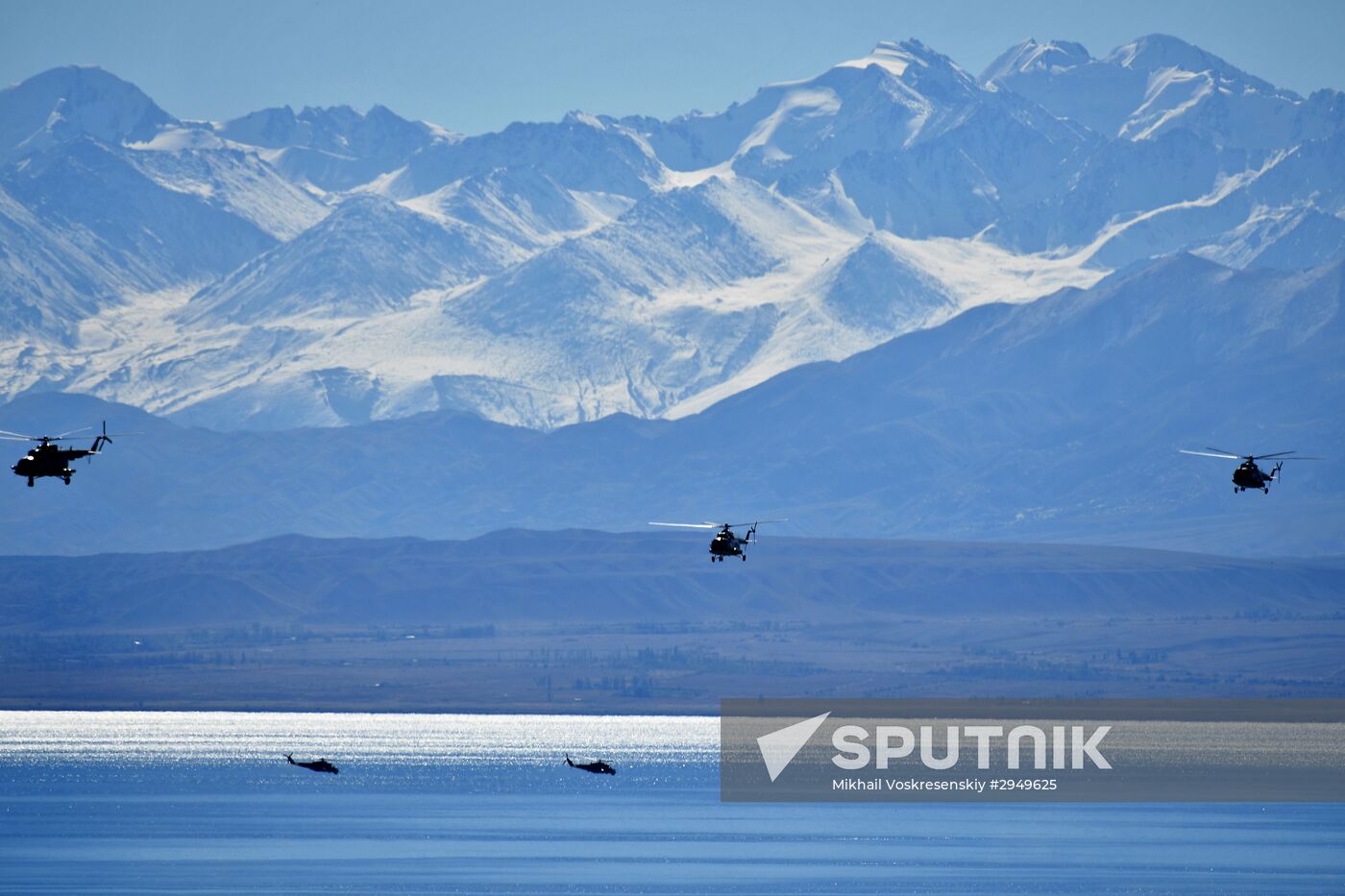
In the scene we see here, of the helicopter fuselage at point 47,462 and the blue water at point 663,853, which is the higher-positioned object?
the helicopter fuselage at point 47,462

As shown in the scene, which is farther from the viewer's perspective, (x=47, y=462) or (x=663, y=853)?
(x=663, y=853)

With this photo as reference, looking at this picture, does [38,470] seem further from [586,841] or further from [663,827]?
[663,827]

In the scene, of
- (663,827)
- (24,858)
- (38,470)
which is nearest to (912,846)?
(663,827)

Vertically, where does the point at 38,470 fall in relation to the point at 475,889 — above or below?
above

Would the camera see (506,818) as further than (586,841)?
Yes

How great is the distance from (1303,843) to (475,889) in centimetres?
6103

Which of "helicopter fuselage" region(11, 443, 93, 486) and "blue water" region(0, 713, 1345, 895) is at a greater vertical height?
"helicopter fuselage" region(11, 443, 93, 486)

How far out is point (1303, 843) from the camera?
178 m

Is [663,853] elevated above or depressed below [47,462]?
below

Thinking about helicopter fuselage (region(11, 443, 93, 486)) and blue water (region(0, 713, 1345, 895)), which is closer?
helicopter fuselage (region(11, 443, 93, 486))

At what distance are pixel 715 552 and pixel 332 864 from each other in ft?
102

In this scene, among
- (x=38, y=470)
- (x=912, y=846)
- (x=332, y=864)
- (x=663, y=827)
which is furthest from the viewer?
(x=663, y=827)

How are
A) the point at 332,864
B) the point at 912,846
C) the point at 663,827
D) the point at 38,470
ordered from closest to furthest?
1. the point at 38,470
2. the point at 332,864
3. the point at 912,846
4. the point at 663,827

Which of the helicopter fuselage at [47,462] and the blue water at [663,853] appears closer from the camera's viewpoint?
the helicopter fuselage at [47,462]
